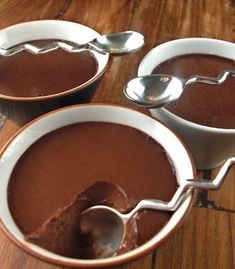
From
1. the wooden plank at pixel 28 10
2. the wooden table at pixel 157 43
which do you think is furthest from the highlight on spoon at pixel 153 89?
the wooden plank at pixel 28 10

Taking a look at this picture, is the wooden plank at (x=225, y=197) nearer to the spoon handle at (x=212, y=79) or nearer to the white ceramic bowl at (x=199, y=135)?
the white ceramic bowl at (x=199, y=135)

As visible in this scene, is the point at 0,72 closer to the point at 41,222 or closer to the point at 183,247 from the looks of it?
the point at 41,222

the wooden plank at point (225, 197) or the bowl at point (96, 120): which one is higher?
the bowl at point (96, 120)

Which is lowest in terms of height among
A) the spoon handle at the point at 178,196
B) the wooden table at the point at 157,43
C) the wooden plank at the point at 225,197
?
the wooden plank at the point at 225,197

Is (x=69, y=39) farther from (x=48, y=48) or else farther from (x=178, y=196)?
(x=178, y=196)

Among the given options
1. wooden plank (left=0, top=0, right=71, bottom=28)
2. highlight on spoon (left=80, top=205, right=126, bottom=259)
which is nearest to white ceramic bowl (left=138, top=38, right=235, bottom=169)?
highlight on spoon (left=80, top=205, right=126, bottom=259)

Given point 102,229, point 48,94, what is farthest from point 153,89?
point 102,229

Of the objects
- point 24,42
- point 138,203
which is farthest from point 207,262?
point 24,42
